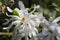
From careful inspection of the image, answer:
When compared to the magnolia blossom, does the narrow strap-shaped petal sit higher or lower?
higher

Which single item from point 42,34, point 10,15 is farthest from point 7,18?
point 42,34

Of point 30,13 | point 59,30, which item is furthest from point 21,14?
point 59,30

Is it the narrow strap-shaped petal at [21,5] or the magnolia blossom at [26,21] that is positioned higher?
the narrow strap-shaped petal at [21,5]

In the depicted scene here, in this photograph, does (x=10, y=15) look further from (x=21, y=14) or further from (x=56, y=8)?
(x=56, y=8)

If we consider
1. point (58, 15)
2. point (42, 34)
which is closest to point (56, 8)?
point (58, 15)

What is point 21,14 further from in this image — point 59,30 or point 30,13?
point 59,30
